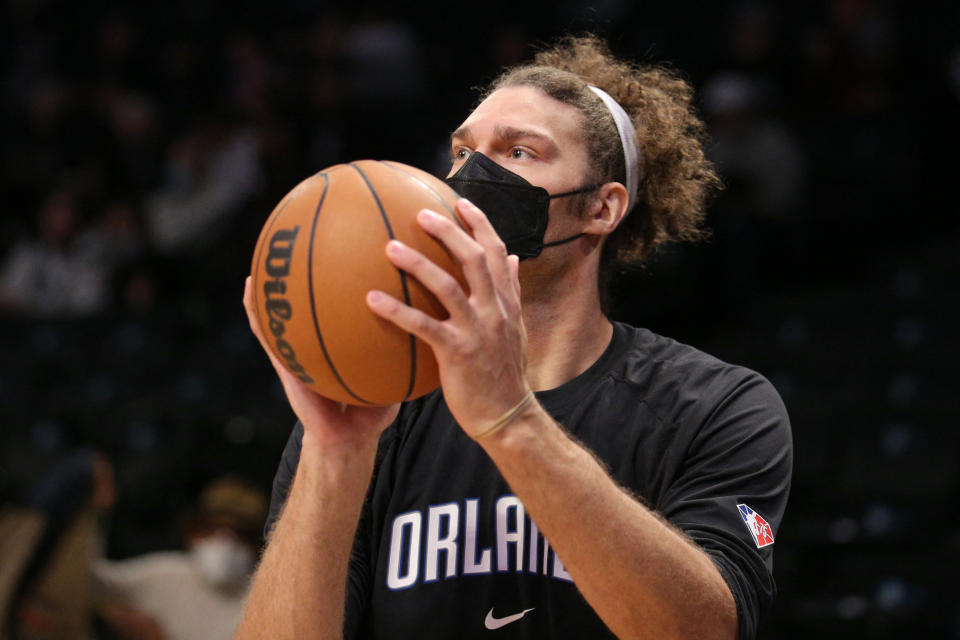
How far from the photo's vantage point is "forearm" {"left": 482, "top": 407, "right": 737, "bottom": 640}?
189 centimetres

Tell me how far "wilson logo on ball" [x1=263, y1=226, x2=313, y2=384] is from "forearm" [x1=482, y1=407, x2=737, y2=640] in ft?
1.27

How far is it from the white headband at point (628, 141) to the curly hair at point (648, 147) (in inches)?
0.7

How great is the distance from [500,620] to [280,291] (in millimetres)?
887

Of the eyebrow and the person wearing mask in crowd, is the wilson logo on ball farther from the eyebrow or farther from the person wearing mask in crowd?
the person wearing mask in crowd

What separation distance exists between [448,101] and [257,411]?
2808mm

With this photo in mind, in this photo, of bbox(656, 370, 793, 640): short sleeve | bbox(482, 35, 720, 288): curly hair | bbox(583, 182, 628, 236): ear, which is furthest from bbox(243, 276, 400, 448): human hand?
bbox(482, 35, 720, 288): curly hair

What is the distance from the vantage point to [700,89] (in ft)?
23.6

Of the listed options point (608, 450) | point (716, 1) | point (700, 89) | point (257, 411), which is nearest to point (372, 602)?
point (608, 450)

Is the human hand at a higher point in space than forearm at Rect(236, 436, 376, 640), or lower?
higher

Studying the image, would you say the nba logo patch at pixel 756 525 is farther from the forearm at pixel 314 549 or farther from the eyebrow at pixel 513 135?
the eyebrow at pixel 513 135

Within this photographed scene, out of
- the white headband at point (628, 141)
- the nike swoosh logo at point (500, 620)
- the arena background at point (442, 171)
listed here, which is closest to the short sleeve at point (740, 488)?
the nike swoosh logo at point (500, 620)

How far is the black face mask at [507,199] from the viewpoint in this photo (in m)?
2.55

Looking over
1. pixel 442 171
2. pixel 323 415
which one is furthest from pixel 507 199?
pixel 442 171

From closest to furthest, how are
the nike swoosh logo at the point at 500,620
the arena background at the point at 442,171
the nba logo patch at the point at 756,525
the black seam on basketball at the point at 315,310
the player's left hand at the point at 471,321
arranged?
1. the player's left hand at the point at 471,321
2. the black seam on basketball at the point at 315,310
3. the nba logo patch at the point at 756,525
4. the nike swoosh logo at the point at 500,620
5. the arena background at the point at 442,171
